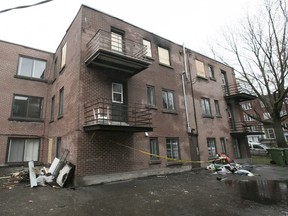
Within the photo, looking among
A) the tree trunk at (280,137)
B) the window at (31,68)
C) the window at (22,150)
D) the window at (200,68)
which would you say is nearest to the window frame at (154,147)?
the window at (200,68)

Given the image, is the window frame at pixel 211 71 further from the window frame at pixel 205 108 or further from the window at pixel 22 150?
the window at pixel 22 150

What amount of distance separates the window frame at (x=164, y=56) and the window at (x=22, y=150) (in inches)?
426

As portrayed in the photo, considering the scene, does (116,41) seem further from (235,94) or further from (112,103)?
(235,94)

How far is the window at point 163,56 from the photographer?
47.0 feet

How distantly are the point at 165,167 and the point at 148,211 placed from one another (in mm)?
6317

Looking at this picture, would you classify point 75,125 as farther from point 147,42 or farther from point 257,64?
point 257,64

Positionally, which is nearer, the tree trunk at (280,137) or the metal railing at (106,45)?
the metal railing at (106,45)

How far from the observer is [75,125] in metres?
9.34

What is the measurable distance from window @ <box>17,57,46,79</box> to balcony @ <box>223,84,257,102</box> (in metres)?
16.4

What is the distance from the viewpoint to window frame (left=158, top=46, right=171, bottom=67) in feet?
46.8

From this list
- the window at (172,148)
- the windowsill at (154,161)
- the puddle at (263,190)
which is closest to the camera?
the puddle at (263,190)

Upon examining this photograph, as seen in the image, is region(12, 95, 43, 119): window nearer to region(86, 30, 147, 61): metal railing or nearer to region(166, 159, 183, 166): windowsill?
region(86, 30, 147, 61): metal railing

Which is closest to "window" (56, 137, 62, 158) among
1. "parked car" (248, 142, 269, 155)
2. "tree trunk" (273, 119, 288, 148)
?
"tree trunk" (273, 119, 288, 148)

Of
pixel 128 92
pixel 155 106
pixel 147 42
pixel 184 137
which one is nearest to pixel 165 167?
pixel 184 137
